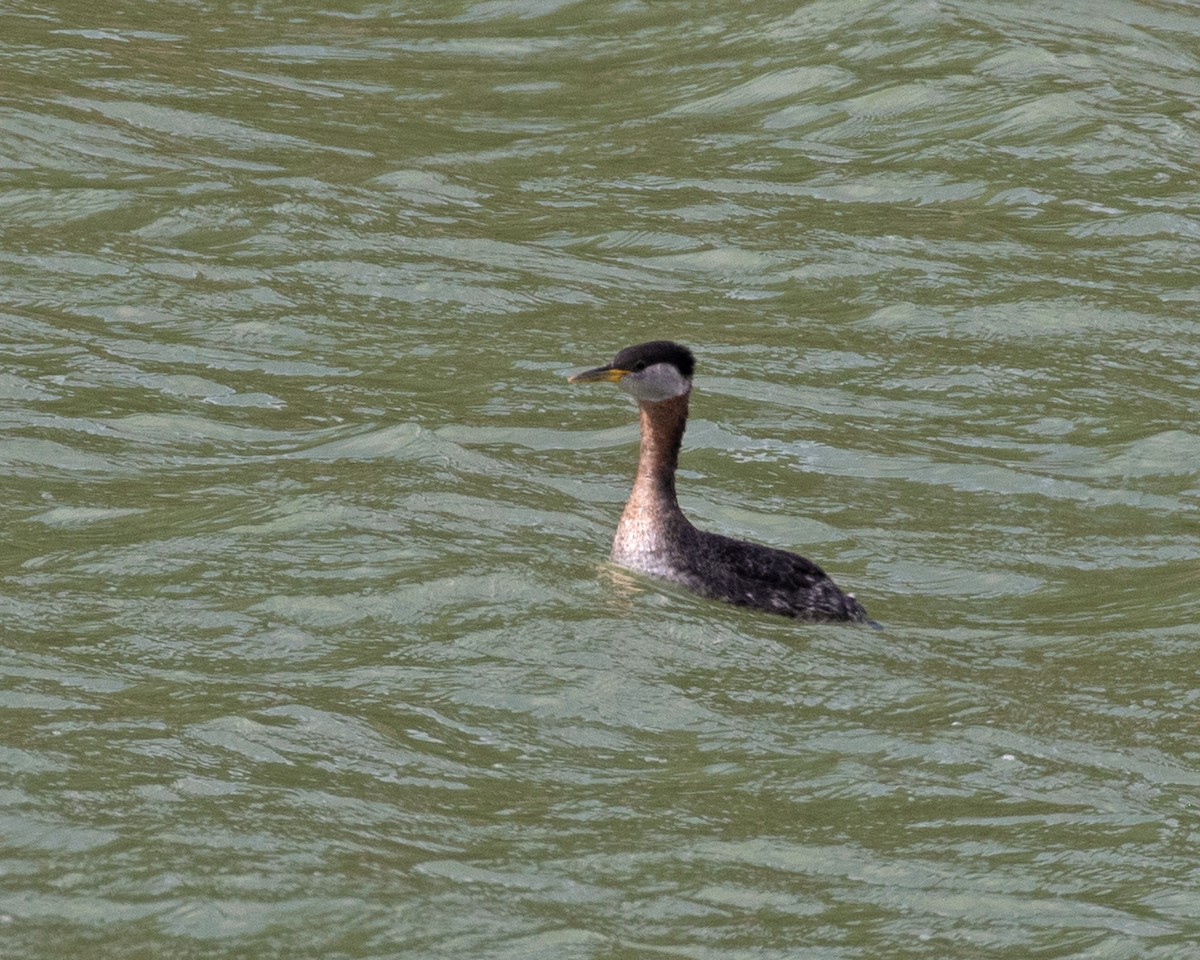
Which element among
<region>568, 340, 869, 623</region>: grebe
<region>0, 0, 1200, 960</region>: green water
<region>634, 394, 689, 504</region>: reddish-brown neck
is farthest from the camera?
<region>634, 394, 689, 504</region>: reddish-brown neck

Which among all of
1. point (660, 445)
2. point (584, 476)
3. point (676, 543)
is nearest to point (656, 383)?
point (660, 445)

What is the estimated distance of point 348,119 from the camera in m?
20.9

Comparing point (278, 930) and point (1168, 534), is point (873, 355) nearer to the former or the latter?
point (1168, 534)

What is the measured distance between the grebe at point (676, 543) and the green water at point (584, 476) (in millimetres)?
182

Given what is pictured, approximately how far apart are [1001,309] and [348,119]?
6.35 meters

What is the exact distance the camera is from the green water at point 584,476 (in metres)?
9.54

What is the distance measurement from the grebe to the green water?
182 mm

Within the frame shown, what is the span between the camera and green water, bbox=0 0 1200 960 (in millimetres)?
9539

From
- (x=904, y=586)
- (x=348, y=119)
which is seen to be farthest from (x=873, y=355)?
(x=348, y=119)

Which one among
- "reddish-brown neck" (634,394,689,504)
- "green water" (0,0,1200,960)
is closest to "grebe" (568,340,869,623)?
"reddish-brown neck" (634,394,689,504)

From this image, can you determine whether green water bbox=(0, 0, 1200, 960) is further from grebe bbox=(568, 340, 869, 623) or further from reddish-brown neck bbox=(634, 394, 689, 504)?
reddish-brown neck bbox=(634, 394, 689, 504)

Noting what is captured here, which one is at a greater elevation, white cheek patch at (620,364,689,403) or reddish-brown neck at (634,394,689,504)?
white cheek patch at (620,364,689,403)

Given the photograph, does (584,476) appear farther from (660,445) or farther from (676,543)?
(676,543)

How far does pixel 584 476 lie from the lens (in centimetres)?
1479
